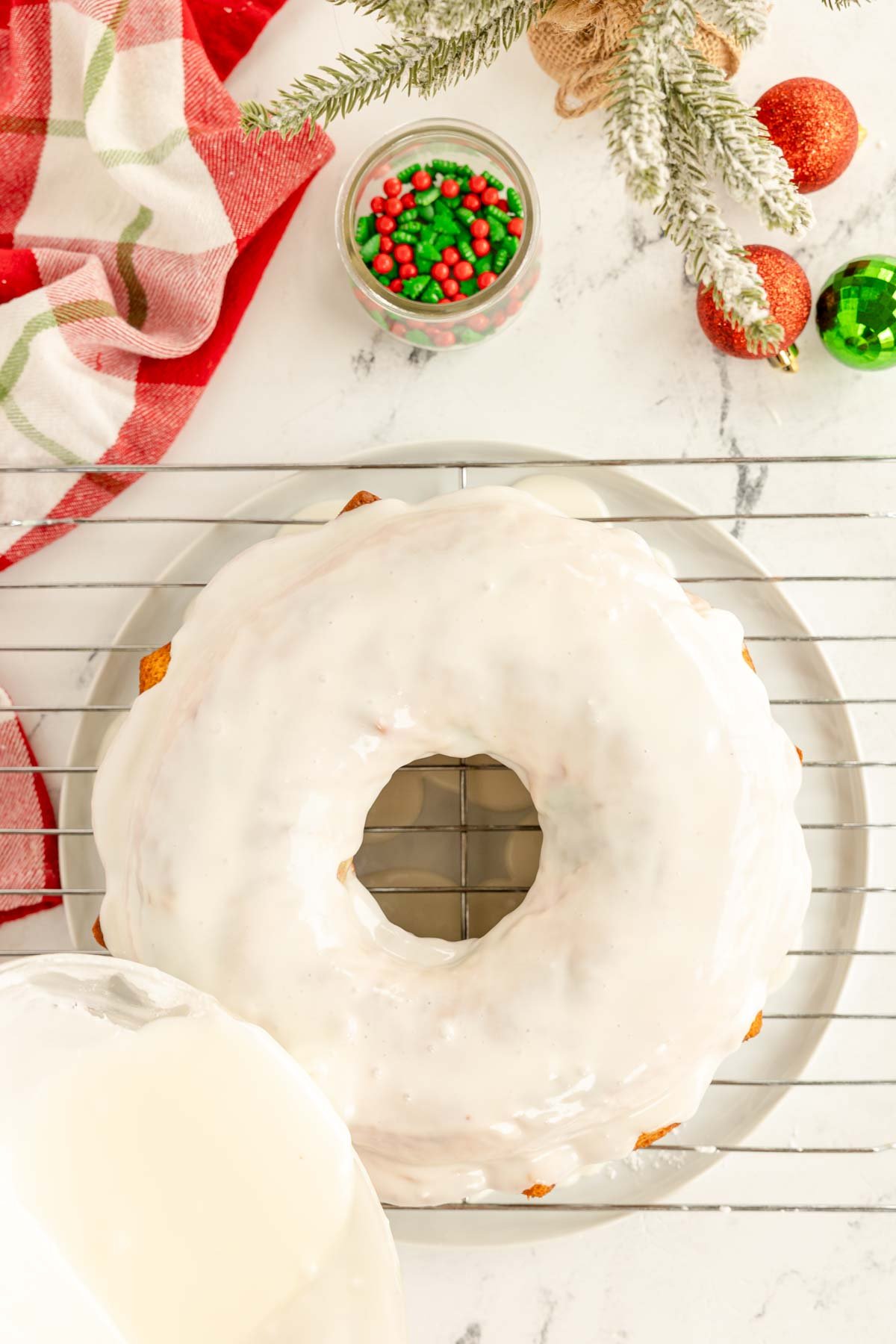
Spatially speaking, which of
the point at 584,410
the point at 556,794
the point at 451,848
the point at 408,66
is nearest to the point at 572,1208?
the point at 451,848

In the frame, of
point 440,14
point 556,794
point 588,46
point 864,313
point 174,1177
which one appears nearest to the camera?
point 174,1177

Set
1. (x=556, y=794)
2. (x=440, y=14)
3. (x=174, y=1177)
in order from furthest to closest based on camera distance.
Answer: (x=556, y=794) → (x=440, y=14) → (x=174, y=1177)

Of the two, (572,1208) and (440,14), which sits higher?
(440,14)

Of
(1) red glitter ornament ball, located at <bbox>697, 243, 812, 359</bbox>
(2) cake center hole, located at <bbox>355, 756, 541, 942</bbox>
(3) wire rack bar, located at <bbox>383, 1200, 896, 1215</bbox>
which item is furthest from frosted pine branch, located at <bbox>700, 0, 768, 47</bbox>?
(3) wire rack bar, located at <bbox>383, 1200, 896, 1215</bbox>

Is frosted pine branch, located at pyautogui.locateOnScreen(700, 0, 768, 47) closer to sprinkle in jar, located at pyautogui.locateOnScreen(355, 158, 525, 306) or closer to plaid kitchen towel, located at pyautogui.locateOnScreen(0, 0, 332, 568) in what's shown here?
sprinkle in jar, located at pyautogui.locateOnScreen(355, 158, 525, 306)

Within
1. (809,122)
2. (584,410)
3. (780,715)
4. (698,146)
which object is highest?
(809,122)

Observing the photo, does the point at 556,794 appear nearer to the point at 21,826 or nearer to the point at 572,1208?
the point at 572,1208

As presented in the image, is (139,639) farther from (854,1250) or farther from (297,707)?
(854,1250)
